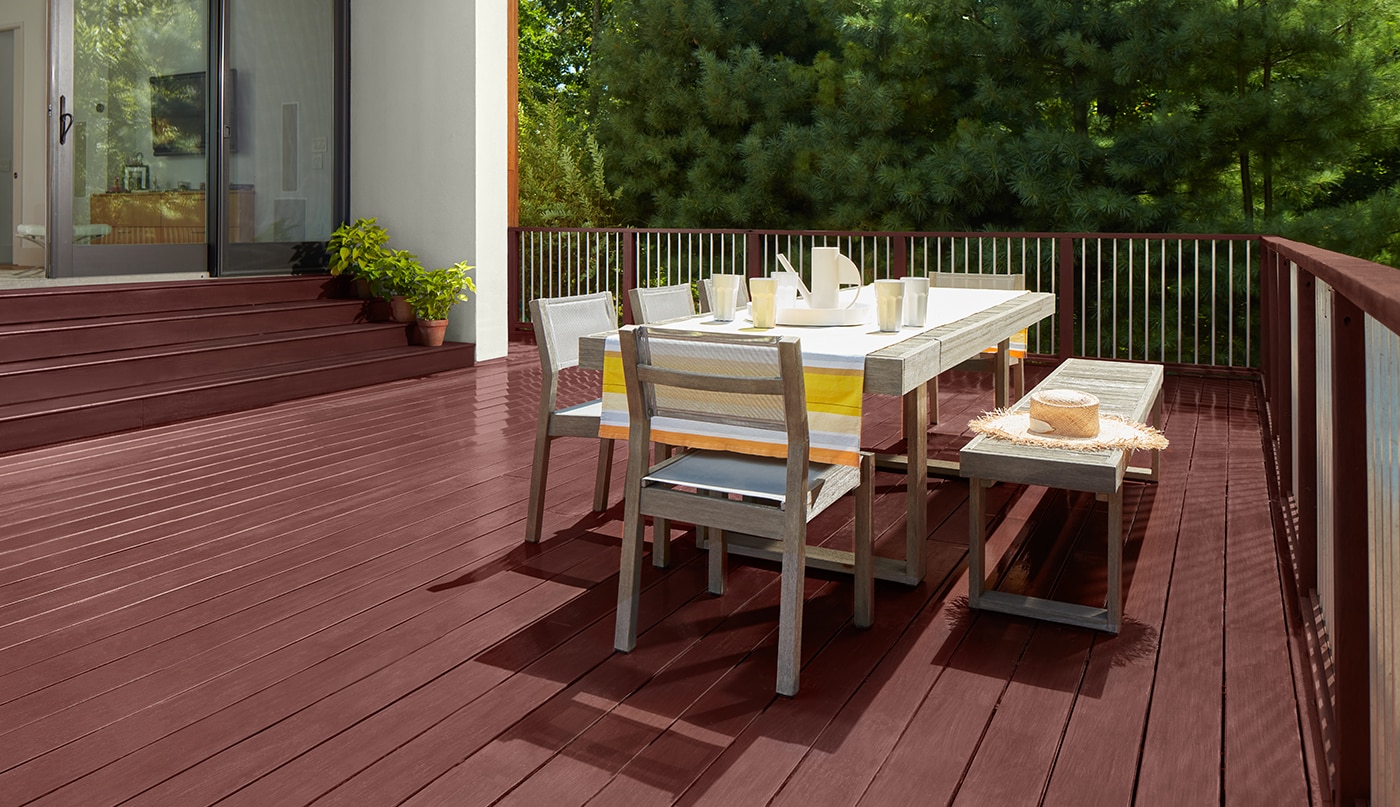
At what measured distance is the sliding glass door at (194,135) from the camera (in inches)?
251

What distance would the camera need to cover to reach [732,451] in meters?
2.64

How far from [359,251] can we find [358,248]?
23 mm

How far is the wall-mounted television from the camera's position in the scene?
6801 mm

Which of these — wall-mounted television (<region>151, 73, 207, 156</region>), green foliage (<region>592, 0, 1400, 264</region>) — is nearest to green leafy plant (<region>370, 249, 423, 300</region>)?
wall-mounted television (<region>151, 73, 207, 156</region>)

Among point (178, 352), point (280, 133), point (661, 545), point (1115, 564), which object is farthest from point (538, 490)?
point (280, 133)

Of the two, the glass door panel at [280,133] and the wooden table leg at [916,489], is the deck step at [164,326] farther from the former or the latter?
the wooden table leg at [916,489]

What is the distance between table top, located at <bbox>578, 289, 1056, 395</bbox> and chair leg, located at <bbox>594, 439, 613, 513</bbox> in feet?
1.72

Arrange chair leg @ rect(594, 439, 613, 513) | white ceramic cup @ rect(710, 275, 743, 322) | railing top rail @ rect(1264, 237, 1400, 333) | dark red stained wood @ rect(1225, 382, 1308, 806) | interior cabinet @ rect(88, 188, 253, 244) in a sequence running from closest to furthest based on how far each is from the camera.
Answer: railing top rail @ rect(1264, 237, 1400, 333)
dark red stained wood @ rect(1225, 382, 1308, 806)
white ceramic cup @ rect(710, 275, 743, 322)
chair leg @ rect(594, 439, 613, 513)
interior cabinet @ rect(88, 188, 253, 244)

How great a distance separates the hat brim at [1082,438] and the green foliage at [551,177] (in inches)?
421

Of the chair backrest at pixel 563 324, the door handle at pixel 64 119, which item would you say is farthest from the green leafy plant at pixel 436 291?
the chair backrest at pixel 563 324

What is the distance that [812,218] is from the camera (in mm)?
13258

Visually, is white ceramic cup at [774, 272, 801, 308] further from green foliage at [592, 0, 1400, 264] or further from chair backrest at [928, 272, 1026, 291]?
green foliage at [592, 0, 1400, 264]

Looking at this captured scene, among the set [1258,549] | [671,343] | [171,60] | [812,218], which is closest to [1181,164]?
[812,218]

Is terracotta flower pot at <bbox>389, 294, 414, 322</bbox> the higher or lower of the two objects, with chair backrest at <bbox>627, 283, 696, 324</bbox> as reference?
higher
